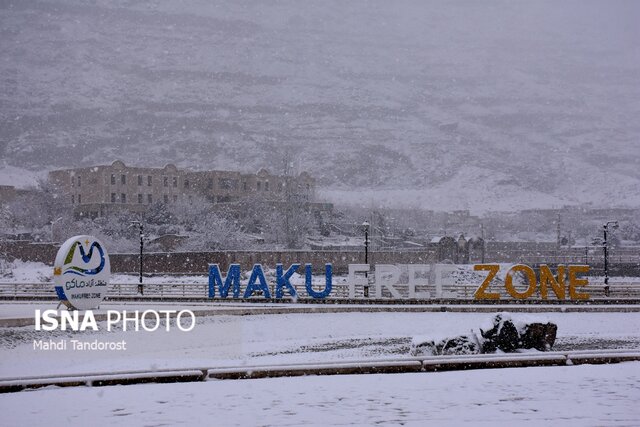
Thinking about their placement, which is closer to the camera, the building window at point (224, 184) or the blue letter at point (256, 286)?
the blue letter at point (256, 286)

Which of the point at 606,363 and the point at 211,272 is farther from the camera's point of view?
the point at 211,272

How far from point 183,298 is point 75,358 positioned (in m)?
23.2

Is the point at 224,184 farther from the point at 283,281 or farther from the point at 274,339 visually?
the point at 274,339

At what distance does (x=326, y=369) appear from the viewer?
20.8 metres

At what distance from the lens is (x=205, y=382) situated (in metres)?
19.6

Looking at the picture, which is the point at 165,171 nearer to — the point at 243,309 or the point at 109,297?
the point at 109,297

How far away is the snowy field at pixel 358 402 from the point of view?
14.6 m

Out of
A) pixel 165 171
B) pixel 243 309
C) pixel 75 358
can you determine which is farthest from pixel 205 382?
pixel 165 171

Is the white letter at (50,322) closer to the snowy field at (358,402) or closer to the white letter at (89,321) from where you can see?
the white letter at (89,321)

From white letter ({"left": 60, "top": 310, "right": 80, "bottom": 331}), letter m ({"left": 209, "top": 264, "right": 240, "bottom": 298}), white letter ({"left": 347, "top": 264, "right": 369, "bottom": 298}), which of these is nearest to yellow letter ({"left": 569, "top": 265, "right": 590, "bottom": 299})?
white letter ({"left": 347, "top": 264, "right": 369, "bottom": 298})

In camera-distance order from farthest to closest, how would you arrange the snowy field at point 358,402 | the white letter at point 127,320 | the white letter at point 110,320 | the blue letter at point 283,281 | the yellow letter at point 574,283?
1. the blue letter at point 283,281
2. the yellow letter at point 574,283
3. the white letter at point 127,320
4. the white letter at point 110,320
5. the snowy field at point 358,402

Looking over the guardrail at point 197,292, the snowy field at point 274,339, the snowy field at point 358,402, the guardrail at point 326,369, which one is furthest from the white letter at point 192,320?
the snowy field at point 358,402

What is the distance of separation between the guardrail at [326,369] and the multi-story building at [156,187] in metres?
94.3

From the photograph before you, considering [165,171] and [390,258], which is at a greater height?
[165,171]
